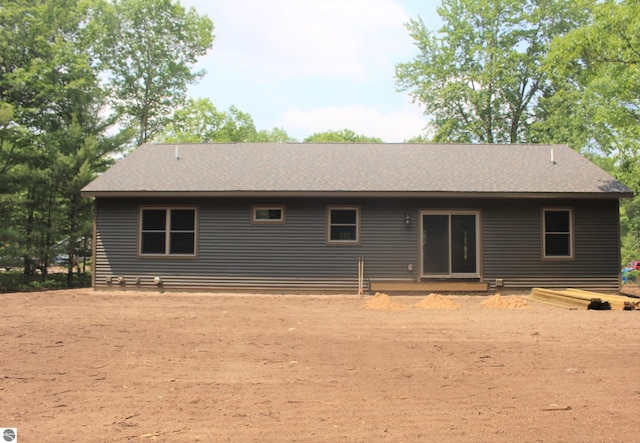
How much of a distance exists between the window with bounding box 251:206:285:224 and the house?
27 millimetres

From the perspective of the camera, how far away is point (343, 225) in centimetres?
1351

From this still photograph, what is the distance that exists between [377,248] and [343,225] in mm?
1047

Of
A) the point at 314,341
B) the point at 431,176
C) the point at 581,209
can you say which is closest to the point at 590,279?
the point at 581,209

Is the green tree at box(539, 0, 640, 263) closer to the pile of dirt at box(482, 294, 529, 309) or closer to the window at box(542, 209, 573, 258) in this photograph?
the window at box(542, 209, 573, 258)

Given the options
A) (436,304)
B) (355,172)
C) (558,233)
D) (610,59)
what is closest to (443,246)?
(558,233)

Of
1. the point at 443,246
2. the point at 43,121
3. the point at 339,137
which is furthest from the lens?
the point at 339,137

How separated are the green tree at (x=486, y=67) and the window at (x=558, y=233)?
18638 millimetres

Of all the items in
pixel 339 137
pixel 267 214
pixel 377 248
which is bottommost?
pixel 377 248

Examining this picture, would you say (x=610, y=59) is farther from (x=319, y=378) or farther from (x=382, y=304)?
(x=319, y=378)

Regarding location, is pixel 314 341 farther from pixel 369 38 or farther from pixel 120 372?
pixel 369 38

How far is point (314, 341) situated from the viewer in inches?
281

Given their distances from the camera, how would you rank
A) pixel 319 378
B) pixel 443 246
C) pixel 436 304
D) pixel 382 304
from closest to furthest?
pixel 319 378, pixel 382 304, pixel 436 304, pixel 443 246

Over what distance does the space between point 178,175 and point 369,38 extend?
322 inches

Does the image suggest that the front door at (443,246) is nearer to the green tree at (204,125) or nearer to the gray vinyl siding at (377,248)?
the gray vinyl siding at (377,248)
